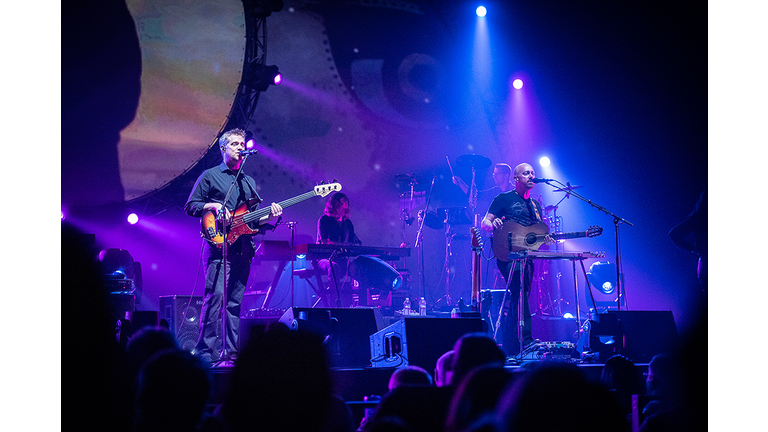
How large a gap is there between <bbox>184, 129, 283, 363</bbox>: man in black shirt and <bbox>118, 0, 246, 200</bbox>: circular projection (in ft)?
7.13

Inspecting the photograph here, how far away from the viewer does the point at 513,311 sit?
5.43 metres

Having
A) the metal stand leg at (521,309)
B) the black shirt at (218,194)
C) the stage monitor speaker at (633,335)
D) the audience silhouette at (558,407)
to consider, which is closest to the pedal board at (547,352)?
the metal stand leg at (521,309)

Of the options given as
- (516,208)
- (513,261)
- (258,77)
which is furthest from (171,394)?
(258,77)

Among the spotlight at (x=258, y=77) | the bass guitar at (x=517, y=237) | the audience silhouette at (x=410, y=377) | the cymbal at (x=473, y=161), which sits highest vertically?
the spotlight at (x=258, y=77)

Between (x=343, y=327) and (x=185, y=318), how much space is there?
6.06 feet

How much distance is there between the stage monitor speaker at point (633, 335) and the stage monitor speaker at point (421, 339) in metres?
1.11

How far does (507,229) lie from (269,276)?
13.8 ft

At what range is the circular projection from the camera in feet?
21.5

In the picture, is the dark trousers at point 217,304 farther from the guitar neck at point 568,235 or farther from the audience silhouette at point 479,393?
the audience silhouette at point 479,393

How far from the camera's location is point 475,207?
9.16m

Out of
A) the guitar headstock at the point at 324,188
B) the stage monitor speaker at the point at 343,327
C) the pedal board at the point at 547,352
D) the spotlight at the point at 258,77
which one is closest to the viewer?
the stage monitor speaker at the point at 343,327

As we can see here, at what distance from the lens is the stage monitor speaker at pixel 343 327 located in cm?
418

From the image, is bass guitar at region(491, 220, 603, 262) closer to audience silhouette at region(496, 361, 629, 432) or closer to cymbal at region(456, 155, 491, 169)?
cymbal at region(456, 155, 491, 169)

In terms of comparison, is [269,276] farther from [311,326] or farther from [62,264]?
[62,264]
